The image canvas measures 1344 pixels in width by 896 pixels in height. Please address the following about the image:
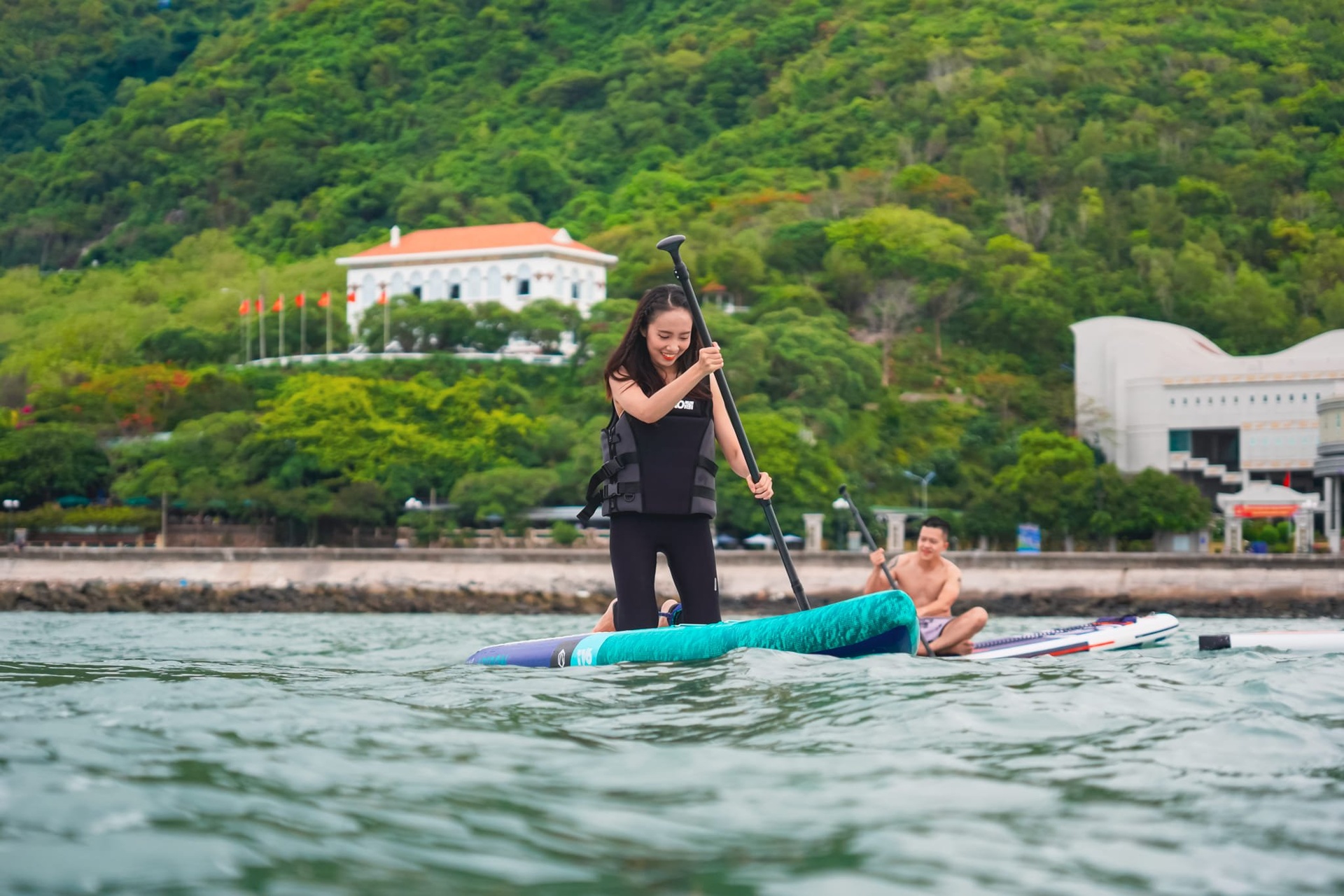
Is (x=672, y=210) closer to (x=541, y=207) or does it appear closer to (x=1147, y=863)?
(x=541, y=207)

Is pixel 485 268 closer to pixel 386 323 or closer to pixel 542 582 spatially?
pixel 386 323

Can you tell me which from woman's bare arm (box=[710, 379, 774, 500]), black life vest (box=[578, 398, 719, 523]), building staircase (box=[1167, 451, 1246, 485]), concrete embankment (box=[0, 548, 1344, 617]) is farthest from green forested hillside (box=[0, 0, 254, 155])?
black life vest (box=[578, 398, 719, 523])

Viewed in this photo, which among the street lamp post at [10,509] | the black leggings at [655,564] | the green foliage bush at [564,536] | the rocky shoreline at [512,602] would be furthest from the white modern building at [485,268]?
the black leggings at [655,564]

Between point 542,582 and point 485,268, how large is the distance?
47.6 meters

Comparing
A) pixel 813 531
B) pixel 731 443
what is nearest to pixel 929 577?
pixel 731 443

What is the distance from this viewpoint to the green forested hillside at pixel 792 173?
78438 mm

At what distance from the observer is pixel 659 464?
22.6 ft

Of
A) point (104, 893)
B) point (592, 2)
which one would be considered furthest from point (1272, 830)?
point (592, 2)

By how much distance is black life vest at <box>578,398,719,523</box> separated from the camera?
6.89 metres

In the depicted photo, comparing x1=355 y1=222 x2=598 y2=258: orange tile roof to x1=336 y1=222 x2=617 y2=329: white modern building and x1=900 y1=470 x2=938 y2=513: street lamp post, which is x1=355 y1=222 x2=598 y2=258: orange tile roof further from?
x1=900 y1=470 x2=938 y2=513: street lamp post

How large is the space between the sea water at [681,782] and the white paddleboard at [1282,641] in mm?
3124

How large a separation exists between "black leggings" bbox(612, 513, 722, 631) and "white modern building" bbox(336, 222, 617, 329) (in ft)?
241

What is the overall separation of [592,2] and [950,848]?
152m

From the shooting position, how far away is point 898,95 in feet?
382
